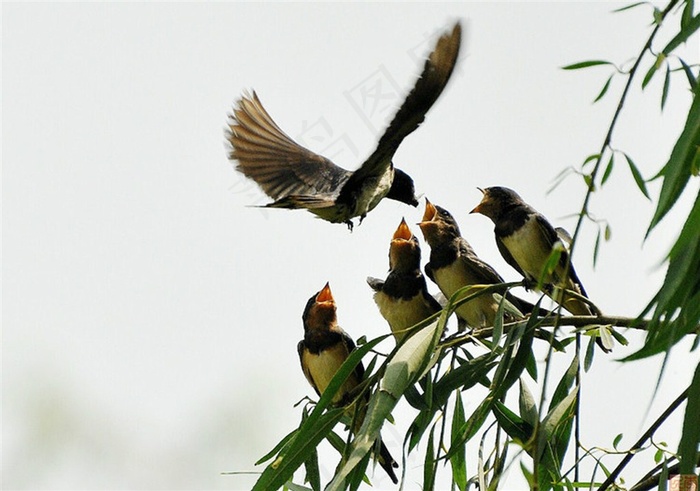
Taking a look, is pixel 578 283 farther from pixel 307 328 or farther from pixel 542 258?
pixel 307 328

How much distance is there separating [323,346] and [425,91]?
1.16 m

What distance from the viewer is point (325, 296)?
12.2 ft

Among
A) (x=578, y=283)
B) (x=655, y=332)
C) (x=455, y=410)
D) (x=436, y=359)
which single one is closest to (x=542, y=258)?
(x=578, y=283)

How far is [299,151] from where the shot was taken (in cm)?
382

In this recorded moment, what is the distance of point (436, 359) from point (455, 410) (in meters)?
0.42

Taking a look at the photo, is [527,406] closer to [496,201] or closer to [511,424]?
[511,424]

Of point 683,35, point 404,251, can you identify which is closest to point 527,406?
point 683,35

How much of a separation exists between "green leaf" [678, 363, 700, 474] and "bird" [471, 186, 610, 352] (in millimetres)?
1452

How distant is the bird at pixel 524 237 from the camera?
11.0 feet

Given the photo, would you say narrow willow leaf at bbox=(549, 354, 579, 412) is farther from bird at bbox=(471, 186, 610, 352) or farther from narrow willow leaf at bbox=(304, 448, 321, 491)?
bird at bbox=(471, 186, 610, 352)

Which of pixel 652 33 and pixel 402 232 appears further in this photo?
pixel 402 232

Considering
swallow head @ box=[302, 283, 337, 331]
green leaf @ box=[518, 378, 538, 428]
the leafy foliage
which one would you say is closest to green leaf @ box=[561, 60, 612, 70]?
the leafy foliage

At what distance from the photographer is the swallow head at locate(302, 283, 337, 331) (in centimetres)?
362

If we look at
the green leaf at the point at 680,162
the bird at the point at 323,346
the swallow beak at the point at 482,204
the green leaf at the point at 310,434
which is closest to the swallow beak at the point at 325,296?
the bird at the point at 323,346
